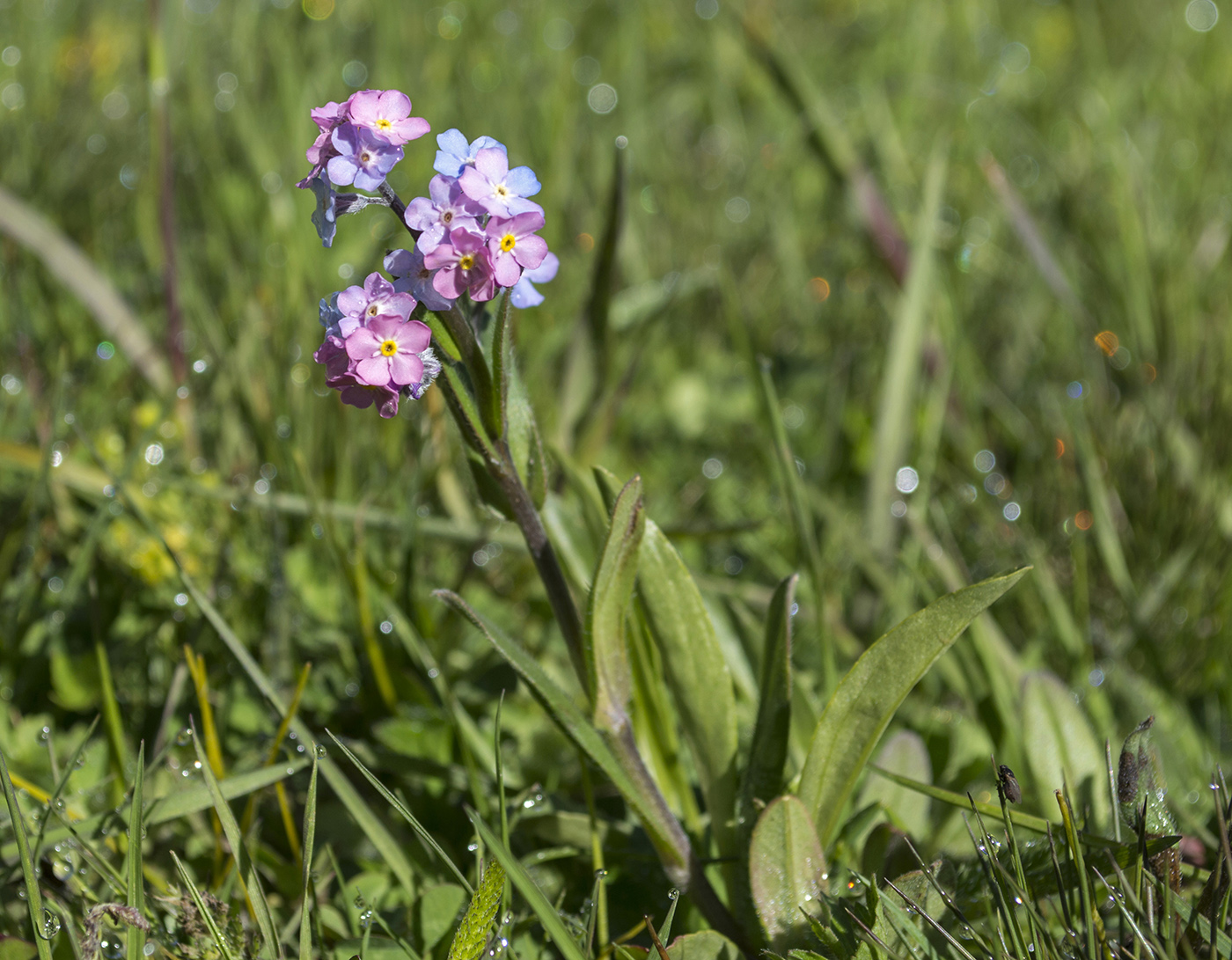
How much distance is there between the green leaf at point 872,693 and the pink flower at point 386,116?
2.35 feet

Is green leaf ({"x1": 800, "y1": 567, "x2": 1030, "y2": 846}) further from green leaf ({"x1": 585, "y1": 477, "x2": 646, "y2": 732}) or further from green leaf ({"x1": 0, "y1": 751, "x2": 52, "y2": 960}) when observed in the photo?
green leaf ({"x1": 0, "y1": 751, "x2": 52, "y2": 960})

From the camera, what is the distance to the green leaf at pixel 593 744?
1.05 m

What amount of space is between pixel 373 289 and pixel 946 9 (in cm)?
394

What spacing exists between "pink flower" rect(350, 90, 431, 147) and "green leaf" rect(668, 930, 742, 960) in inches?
34.5

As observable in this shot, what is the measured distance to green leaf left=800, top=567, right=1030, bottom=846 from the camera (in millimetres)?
1065

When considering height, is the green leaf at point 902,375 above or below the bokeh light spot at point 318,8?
below

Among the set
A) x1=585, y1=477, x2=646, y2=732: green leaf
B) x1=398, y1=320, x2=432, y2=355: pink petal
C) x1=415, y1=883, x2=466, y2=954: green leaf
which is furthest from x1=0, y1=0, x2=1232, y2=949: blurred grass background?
x1=398, y1=320, x2=432, y2=355: pink petal

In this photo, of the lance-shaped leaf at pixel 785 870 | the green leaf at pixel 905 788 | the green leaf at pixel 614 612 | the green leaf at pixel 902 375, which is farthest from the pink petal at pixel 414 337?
the green leaf at pixel 902 375

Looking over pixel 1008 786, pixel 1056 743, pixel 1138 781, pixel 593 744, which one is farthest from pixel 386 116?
pixel 1056 743

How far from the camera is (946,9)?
4082 mm

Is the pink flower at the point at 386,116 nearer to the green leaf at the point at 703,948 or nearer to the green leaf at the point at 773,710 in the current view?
the green leaf at the point at 773,710

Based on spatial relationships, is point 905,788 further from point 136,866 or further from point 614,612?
point 136,866

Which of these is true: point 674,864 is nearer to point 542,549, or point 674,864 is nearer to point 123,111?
point 542,549

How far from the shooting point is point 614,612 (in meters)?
1.09
